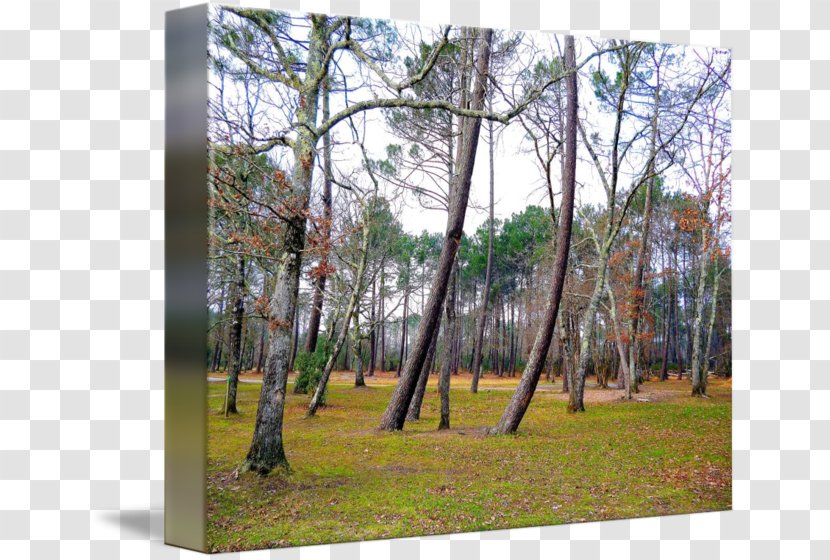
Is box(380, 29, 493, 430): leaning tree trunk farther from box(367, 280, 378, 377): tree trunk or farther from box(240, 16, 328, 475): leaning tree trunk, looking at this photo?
box(240, 16, 328, 475): leaning tree trunk

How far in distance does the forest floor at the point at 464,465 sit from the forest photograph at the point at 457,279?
0.02 meters

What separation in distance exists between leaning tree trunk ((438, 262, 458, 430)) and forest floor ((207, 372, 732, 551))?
74 millimetres

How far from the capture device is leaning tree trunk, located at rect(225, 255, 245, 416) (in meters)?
5.33

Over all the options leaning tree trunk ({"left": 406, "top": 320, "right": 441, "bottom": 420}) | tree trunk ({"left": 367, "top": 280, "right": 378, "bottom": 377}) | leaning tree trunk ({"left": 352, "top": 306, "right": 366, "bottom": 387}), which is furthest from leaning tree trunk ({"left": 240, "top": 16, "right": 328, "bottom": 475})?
leaning tree trunk ({"left": 406, "top": 320, "right": 441, "bottom": 420})

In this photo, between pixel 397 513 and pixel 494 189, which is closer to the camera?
pixel 397 513

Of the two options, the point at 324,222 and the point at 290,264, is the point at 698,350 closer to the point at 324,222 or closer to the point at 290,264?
the point at 324,222

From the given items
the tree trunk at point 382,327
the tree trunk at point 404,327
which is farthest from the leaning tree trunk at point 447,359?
the tree trunk at point 382,327

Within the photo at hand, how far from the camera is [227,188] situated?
17.6ft

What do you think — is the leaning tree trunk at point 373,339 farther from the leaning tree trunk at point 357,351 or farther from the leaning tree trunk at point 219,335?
the leaning tree trunk at point 219,335

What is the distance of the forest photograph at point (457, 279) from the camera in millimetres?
5477

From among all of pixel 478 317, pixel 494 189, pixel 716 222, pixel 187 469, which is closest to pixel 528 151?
pixel 494 189

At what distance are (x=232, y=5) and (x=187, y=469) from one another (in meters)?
3.56

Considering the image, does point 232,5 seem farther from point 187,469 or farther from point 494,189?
A: point 187,469

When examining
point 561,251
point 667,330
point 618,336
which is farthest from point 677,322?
point 561,251
